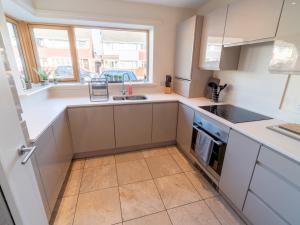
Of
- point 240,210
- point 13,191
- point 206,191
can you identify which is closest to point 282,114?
point 240,210

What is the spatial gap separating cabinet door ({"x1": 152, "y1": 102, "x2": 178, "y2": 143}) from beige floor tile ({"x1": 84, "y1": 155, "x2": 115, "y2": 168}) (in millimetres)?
729

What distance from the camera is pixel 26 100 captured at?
1.76m

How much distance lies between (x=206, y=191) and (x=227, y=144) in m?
0.67

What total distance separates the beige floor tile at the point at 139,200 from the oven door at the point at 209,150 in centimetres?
69

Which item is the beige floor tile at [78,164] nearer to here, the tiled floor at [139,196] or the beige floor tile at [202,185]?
the tiled floor at [139,196]

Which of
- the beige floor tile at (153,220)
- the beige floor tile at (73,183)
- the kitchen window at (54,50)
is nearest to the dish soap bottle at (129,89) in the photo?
the kitchen window at (54,50)

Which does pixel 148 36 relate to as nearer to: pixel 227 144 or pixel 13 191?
pixel 227 144

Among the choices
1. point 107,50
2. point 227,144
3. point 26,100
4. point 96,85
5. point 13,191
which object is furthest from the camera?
point 107,50

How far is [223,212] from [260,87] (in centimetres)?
142

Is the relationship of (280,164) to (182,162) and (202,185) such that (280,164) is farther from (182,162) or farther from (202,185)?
(182,162)

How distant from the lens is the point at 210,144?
174 centimetres

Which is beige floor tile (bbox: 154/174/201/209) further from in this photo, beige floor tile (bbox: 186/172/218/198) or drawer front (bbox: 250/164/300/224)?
drawer front (bbox: 250/164/300/224)

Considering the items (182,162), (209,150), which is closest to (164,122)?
(182,162)

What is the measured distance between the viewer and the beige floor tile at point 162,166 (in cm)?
207
